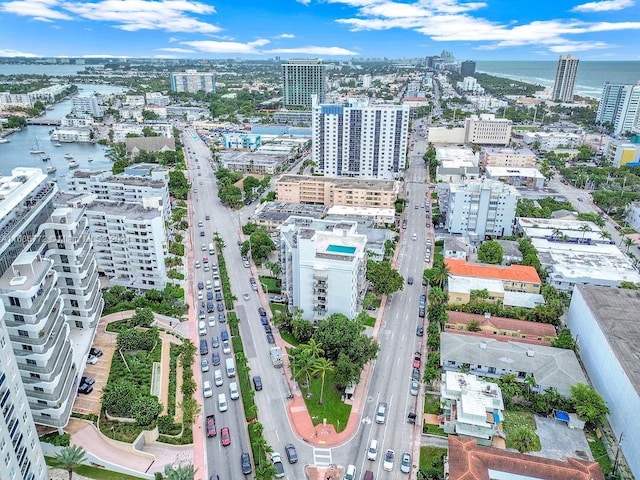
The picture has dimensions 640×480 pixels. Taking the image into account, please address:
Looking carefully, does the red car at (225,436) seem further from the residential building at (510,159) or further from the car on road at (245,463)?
the residential building at (510,159)

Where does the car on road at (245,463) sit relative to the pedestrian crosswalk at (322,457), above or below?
above

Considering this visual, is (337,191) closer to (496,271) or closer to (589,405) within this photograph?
(496,271)

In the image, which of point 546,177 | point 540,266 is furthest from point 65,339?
point 546,177

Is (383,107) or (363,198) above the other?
(383,107)

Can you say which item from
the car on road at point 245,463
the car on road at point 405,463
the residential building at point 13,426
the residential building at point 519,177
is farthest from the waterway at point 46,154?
the car on road at point 405,463

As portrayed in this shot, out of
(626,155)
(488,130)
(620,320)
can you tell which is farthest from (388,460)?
(488,130)

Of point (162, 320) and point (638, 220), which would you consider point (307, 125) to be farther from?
point (162, 320)
